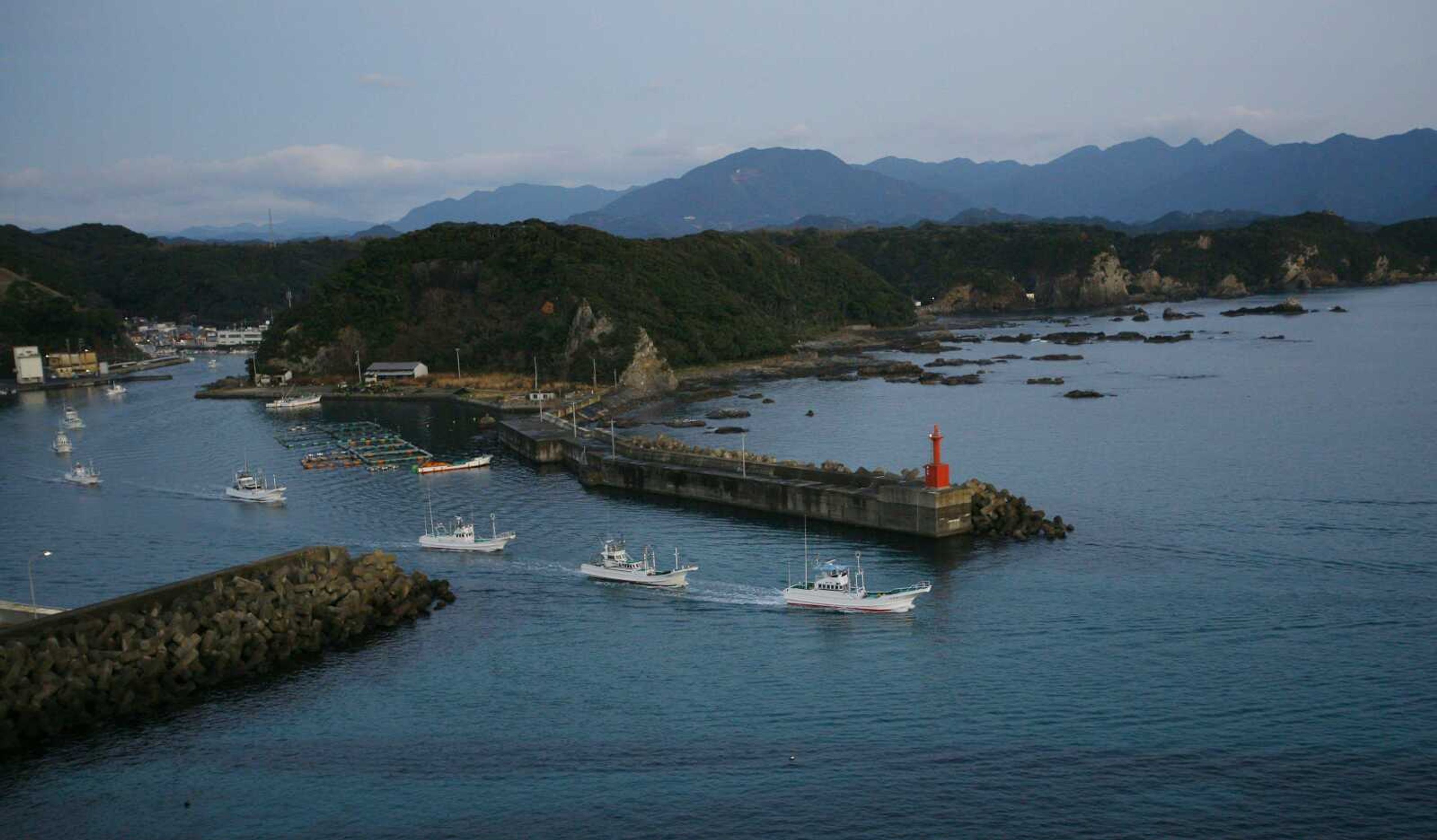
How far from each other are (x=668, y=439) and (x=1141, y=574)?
23304mm

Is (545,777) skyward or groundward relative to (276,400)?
groundward

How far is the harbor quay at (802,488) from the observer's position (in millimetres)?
34625

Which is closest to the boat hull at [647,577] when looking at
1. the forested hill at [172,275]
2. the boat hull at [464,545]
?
the boat hull at [464,545]

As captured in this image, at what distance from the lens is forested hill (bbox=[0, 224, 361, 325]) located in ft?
492

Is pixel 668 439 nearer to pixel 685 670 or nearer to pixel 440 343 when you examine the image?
pixel 685 670

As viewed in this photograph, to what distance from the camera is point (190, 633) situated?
25.2 meters

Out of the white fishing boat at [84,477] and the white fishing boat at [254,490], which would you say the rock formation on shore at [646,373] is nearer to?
the white fishing boat at [254,490]

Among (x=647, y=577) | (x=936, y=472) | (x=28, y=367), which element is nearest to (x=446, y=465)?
(x=647, y=577)

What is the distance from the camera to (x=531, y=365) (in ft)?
268

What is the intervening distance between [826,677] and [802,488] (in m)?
14.6

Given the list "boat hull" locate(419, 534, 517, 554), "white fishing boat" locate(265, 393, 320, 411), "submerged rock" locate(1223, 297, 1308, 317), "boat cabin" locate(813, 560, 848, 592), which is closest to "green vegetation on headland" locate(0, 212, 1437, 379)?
"white fishing boat" locate(265, 393, 320, 411)

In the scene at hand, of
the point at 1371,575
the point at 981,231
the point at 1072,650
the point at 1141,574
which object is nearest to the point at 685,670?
the point at 1072,650

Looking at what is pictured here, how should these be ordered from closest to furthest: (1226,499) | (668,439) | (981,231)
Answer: (1226,499)
(668,439)
(981,231)

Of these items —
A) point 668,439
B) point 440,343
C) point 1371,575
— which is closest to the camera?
point 1371,575
